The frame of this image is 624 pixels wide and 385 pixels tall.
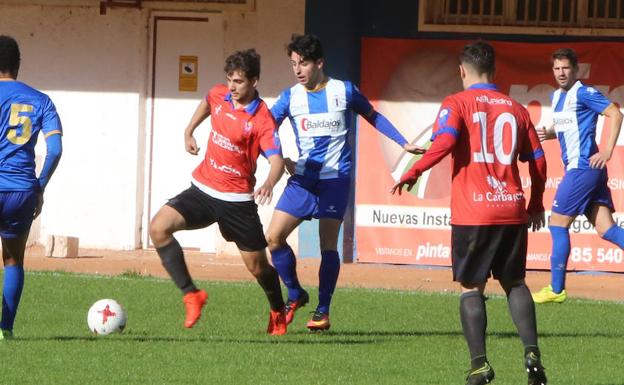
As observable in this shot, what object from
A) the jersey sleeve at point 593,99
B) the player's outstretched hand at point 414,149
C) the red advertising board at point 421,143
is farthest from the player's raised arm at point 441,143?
A: the red advertising board at point 421,143

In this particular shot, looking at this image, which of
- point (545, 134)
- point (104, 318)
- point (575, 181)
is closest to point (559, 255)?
point (575, 181)

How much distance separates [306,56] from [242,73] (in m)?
0.75

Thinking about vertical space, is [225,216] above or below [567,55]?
below

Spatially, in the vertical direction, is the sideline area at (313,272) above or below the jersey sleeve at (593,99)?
below

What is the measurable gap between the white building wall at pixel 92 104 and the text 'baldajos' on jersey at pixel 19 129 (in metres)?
8.13

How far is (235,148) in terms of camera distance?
1006 cm

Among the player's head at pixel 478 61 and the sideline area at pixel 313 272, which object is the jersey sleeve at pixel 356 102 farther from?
the sideline area at pixel 313 272

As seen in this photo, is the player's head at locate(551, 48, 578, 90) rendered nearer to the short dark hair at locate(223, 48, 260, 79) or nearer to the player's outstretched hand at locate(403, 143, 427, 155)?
the player's outstretched hand at locate(403, 143, 427, 155)

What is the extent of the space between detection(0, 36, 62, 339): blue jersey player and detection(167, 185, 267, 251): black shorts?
1016mm

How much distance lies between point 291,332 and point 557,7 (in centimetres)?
739

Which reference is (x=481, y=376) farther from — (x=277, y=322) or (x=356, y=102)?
(x=356, y=102)

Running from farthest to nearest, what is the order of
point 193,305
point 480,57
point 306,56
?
point 306,56
point 193,305
point 480,57

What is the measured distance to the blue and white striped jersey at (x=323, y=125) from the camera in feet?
35.4

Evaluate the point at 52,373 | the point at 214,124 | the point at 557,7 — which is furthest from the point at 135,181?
the point at 52,373
